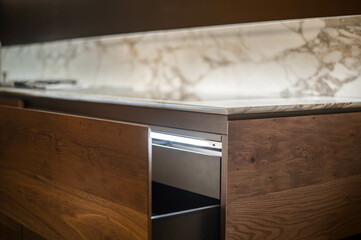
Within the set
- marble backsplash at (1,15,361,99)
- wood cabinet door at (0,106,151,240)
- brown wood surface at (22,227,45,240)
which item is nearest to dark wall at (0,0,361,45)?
marble backsplash at (1,15,361,99)

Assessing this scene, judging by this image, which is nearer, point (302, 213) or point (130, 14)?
point (302, 213)

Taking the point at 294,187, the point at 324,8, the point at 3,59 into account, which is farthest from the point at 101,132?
the point at 3,59

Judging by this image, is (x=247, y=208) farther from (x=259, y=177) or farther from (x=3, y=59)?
(x=3, y=59)

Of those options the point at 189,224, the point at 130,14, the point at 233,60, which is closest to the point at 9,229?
the point at 189,224

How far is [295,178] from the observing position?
4.00ft

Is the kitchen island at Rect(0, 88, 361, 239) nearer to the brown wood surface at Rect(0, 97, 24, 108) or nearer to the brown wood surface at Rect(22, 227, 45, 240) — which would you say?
the brown wood surface at Rect(22, 227, 45, 240)

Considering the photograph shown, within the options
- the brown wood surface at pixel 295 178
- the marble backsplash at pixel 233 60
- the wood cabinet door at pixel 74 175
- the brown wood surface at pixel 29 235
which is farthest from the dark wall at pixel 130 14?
the brown wood surface at pixel 29 235

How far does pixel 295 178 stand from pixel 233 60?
0.82 metres

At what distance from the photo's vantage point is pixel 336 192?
1.32 meters

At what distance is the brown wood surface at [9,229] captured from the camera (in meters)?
1.51

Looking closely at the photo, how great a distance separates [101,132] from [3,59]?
9.44ft

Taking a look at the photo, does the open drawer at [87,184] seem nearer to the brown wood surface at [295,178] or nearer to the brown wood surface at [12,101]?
the brown wood surface at [295,178]

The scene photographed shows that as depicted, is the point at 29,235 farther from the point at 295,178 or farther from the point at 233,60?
the point at 233,60

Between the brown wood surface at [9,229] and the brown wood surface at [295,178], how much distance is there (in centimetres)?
80
